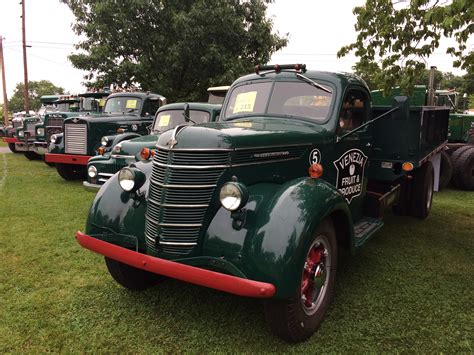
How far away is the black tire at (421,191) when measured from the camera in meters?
5.94

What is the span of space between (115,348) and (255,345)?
3.16 ft

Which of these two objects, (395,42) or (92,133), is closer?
(395,42)

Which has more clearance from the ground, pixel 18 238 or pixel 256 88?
pixel 256 88

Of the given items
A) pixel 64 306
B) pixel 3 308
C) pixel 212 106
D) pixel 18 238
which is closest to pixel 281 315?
pixel 64 306

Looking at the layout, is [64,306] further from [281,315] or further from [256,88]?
[256,88]

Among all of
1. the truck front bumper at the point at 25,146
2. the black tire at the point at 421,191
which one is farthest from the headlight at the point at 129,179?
the truck front bumper at the point at 25,146

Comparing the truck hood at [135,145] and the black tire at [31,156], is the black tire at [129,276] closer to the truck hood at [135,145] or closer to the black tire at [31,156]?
the truck hood at [135,145]

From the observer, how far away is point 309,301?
3006mm

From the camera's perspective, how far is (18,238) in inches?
195

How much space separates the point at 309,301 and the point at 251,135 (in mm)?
1304

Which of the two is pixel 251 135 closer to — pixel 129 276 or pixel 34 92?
pixel 129 276

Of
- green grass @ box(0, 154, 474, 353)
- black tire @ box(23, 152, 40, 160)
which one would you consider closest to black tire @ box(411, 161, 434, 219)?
green grass @ box(0, 154, 474, 353)

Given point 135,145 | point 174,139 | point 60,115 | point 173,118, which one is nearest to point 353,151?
point 174,139

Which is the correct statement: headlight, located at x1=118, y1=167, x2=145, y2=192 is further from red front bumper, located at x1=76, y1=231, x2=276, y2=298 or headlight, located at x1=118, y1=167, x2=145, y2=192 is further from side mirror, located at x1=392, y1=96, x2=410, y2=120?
side mirror, located at x1=392, y1=96, x2=410, y2=120
